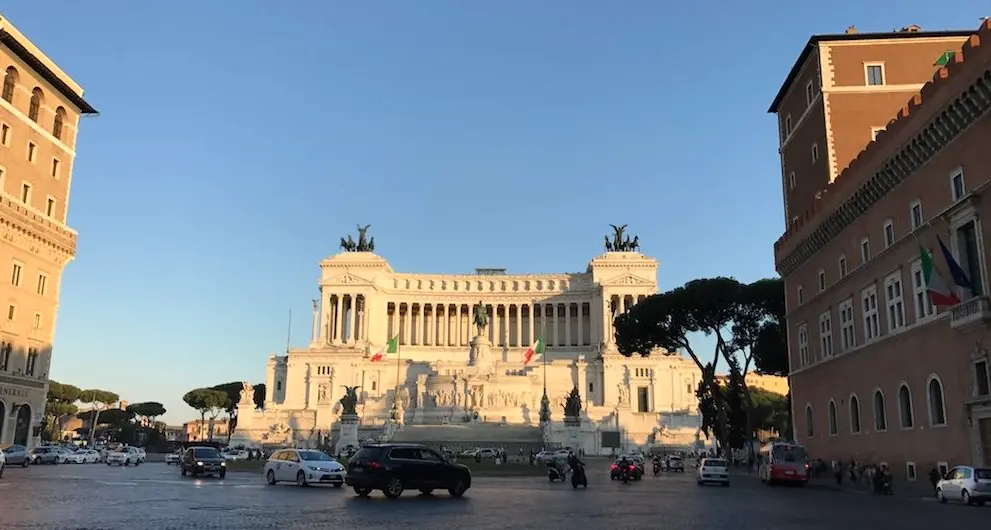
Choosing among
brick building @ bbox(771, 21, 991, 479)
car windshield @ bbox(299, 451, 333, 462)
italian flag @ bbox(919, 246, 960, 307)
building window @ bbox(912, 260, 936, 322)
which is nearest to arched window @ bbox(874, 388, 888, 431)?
brick building @ bbox(771, 21, 991, 479)

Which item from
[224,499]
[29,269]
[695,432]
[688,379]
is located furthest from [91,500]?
[688,379]

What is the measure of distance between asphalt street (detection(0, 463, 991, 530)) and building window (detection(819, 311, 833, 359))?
14.7 meters

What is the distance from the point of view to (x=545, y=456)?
165ft

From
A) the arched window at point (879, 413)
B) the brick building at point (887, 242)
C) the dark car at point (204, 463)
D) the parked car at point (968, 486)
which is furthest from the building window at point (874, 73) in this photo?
the dark car at point (204, 463)

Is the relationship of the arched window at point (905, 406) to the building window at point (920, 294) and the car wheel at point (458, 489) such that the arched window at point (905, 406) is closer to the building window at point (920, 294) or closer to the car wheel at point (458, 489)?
the building window at point (920, 294)

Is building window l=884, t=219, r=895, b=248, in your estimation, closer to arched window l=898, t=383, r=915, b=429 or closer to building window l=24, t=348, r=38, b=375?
arched window l=898, t=383, r=915, b=429

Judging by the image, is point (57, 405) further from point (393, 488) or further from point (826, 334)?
point (826, 334)

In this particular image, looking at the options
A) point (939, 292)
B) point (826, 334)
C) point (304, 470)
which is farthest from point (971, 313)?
point (304, 470)

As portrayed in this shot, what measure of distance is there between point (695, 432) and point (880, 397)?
42.6 m

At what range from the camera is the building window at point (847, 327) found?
37312mm

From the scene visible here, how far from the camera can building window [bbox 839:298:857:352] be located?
37.3m

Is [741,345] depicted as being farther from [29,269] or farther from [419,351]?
[419,351]

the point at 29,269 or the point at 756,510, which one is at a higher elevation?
the point at 29,269

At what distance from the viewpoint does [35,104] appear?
2327 inches
